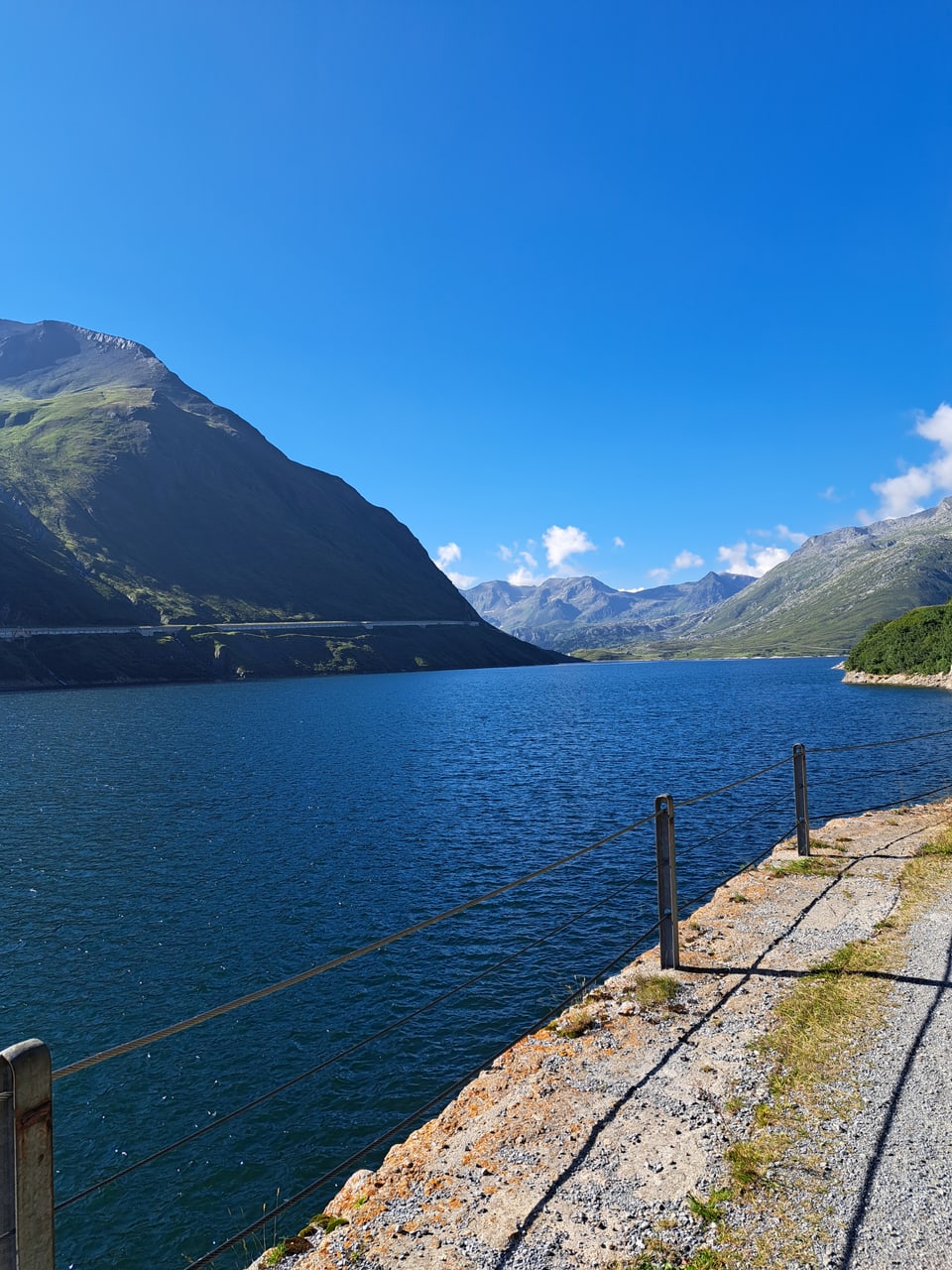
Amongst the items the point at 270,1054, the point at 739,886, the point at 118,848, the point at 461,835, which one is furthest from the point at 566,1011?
the point at 118,848

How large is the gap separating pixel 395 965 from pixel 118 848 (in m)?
22.2

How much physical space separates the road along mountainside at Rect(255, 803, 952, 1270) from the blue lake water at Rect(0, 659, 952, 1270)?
3.90 metres

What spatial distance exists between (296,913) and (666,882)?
67.4ft

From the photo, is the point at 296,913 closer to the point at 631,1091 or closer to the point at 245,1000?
the point at 631,1091

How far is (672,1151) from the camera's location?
8.14m

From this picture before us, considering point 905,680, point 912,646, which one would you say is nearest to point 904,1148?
point 905,680

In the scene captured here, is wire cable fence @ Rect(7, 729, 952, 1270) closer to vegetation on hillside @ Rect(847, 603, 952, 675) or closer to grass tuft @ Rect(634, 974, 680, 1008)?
grass tuft @ Rect(634, 974, 680, 1008)

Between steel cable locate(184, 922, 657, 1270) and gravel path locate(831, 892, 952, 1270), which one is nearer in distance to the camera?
gravel path locate(831, 892, 952, 1270)

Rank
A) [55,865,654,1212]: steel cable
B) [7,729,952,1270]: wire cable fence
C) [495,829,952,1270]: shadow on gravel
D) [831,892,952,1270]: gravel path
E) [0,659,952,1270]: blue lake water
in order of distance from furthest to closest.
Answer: [0,659,952,1270]: blue lake water, [7,729,952,1270]: wire cable fence, [495,829,952,1270]: shadow on gravel, [831,892,952,1270]: gravel path, [55,865,654,1212]: steel cable

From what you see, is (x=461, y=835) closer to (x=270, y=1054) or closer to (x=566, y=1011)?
(x=270, y=1054)

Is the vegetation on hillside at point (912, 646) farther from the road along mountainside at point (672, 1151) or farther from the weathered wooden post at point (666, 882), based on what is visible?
the road along mountainside at point (672, 1151)

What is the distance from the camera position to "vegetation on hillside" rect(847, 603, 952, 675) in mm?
124375

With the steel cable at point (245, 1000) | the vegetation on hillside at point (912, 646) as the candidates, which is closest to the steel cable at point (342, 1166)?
the steel cable at point (245, 1000)

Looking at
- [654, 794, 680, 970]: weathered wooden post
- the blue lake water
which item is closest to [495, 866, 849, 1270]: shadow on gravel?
[654, 794, 680, 970]: weathered wooden post
